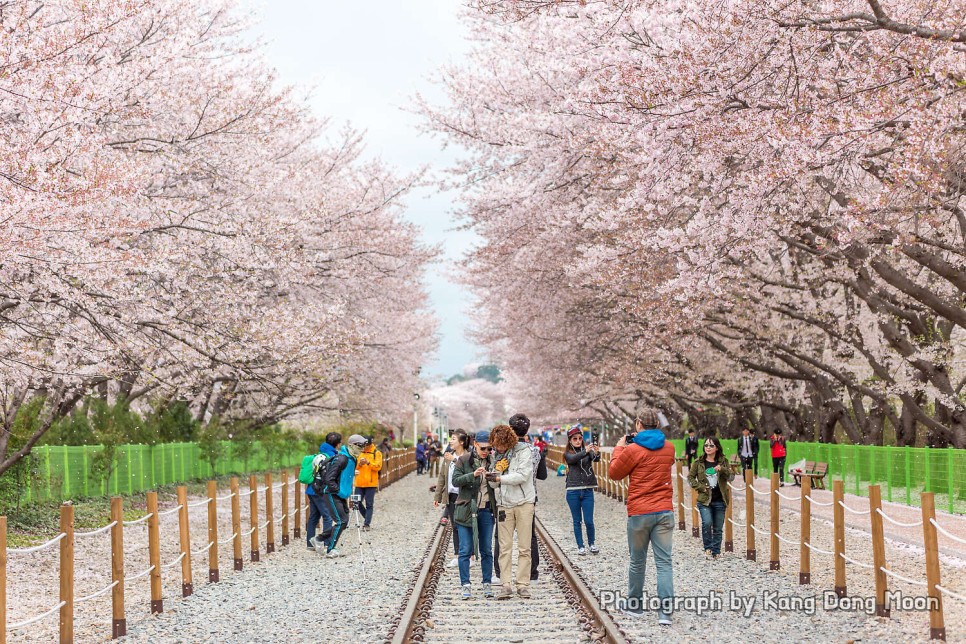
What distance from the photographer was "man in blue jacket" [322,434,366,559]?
15.5m

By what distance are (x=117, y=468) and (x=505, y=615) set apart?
16.0 m

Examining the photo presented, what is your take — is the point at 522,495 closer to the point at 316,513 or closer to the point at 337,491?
the point at 337,491

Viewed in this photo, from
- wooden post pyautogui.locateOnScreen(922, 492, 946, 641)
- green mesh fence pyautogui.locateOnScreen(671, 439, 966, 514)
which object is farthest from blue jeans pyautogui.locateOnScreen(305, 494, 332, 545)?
wooden post pyautogui.locateOnScreen(922, 492, 946, 641)

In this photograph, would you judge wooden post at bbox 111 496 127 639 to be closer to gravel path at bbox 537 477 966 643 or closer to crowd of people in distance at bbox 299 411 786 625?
crowd of people in distance at bbox 299 411 786 625

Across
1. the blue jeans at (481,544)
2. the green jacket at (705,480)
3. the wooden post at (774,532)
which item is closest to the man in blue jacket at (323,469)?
the blue jeans at (481,544)

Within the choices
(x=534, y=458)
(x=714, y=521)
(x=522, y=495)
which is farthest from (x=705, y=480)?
(x=522, y=495)

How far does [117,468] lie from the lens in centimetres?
2330

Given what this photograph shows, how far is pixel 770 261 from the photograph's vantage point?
25797 millimetres

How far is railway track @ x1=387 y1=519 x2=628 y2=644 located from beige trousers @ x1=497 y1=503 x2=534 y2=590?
26 cm

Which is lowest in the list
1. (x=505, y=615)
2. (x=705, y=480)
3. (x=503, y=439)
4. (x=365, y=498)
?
(x=505, y=615)

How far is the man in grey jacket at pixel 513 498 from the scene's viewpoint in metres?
10.4

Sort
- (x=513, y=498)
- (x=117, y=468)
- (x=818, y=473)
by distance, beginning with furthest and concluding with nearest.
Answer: (x=818, y=473)
(x=117, y=468)
(x=513, y=498)

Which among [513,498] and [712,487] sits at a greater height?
[513,498]

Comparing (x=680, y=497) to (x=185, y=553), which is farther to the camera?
(x=680, y=497)
